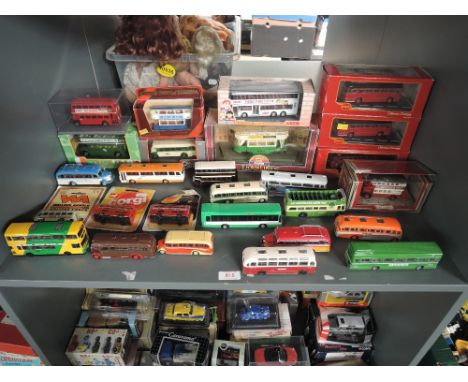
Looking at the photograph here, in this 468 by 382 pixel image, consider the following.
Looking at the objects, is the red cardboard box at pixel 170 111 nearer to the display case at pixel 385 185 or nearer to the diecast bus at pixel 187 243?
the diecast bus at pixel 187 243

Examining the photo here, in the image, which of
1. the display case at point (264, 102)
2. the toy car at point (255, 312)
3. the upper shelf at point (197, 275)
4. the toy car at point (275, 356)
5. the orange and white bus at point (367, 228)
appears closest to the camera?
the upper shelf at point (197, 275)

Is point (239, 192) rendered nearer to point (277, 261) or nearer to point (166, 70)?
point (277, 261)

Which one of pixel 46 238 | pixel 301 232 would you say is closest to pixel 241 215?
pixel 301 232

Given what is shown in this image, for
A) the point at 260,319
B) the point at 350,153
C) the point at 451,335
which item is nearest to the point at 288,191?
the point at 350,153

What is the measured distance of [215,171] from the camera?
5.19 ft

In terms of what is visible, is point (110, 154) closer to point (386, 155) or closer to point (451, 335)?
point (386, 155)

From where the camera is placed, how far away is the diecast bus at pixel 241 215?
54.7 inches

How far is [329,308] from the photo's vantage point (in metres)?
1.91

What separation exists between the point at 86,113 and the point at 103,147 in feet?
0.58

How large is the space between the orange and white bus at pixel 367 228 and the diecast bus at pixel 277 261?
0.19 m

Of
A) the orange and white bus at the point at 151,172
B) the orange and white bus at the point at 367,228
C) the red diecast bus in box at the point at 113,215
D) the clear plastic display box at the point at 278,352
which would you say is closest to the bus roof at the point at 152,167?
the orange and white bus at the point at 151,172

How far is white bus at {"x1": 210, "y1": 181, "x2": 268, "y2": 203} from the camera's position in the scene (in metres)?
1.49

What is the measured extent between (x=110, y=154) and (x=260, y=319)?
110 centimetres

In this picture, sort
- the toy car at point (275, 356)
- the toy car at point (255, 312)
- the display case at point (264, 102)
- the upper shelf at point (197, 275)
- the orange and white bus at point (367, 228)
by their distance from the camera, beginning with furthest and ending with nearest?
1. the toy car at point (255, 312)
2. the toy car at point (275, 356)
3. the display case at point (264, 102)
4. the orange and white bus at point (367, 228)
5. the upper shelf at point (197, 275)
